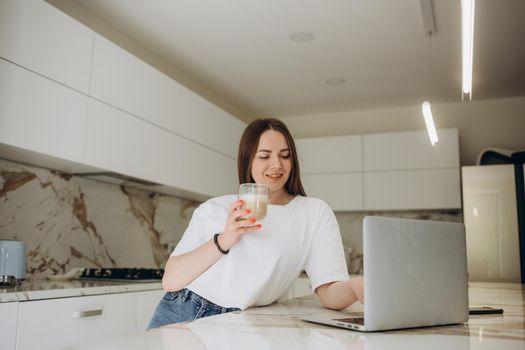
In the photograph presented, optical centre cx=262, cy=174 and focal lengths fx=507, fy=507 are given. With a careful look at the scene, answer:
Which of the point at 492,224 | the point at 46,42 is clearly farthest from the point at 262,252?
the point at 492,224

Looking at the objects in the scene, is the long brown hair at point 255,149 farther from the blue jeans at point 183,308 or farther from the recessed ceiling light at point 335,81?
the recessed ceiling light at point 335,81

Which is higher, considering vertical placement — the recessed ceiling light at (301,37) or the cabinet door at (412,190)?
the recessed ceiling light at (301,37)

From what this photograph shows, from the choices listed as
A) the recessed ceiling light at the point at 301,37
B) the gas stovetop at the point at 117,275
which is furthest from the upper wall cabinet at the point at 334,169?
the gas stovetop at the point at 117,275

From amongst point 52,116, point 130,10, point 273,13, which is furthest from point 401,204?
point 52,116

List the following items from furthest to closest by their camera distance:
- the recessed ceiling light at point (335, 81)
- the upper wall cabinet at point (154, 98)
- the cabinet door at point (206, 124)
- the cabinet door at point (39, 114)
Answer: the recessed ceiling light at point (335, 81) → the cabinet door at point (206, 124) → the upper wall cabinet at point (154, 98) → the cabinet door at point (39, 114)

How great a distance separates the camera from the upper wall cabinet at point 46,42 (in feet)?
7.25

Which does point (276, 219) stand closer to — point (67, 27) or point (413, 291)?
point (413, 291)

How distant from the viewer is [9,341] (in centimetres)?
191

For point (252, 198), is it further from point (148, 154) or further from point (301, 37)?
point (301, 37)

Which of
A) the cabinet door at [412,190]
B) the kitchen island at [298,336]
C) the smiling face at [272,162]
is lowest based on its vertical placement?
the kitchen island at [298,336]

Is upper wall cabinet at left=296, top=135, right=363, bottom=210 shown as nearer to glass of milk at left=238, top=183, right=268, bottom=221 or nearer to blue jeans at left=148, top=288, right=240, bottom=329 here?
blue jeans at left=148, top=288, right=240, bottom=329

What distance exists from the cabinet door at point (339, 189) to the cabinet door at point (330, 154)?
0.06 metres

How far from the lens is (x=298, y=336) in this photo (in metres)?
0.87

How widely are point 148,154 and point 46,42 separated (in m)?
0.97
